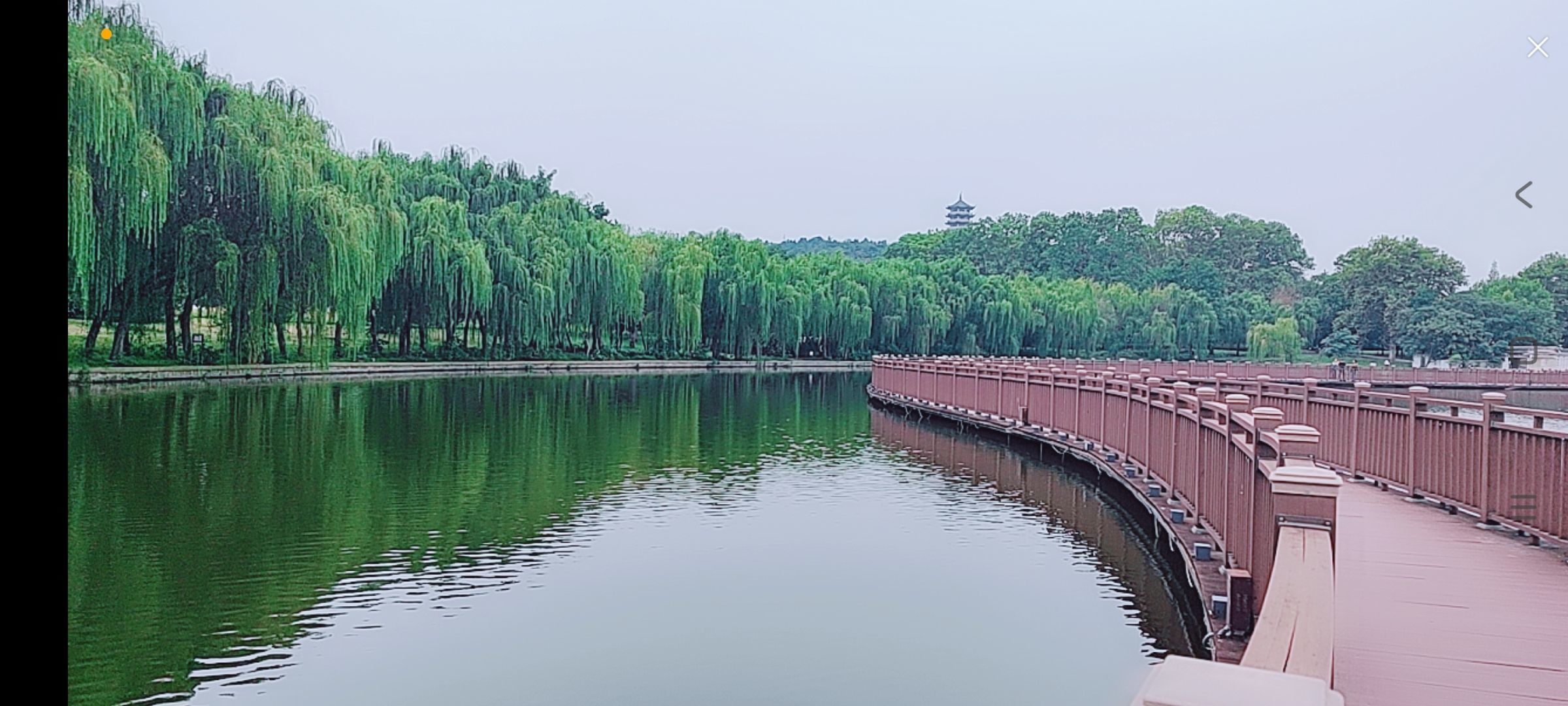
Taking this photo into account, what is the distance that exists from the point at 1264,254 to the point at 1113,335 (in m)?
44.0

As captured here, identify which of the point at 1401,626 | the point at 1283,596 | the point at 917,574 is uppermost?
the point at 1283,596

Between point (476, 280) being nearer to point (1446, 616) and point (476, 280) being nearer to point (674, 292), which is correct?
point (674, 292)

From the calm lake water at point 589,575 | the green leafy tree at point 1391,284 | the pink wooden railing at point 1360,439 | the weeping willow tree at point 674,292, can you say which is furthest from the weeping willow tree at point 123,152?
the green leafy tree at point 1391,284

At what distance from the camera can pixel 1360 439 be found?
10.9 meters

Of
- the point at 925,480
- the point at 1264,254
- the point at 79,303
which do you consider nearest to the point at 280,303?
the point at 79,303

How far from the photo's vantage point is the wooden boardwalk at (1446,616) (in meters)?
4.17

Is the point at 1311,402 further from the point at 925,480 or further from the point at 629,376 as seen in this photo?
the point at 629,376

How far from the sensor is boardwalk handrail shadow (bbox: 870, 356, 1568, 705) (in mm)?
2561

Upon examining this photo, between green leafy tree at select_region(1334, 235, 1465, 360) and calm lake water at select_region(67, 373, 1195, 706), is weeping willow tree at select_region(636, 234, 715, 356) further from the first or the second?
green leafy tree at select_region(1334, 235, 1465, 360)

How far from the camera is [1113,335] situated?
2544 inches

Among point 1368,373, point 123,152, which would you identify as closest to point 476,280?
point 123,152

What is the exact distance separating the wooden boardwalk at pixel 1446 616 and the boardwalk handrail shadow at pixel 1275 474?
1.16ft

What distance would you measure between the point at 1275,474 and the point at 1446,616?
1873mm

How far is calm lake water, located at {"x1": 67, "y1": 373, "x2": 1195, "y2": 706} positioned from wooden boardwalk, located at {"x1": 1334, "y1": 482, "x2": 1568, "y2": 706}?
1.18 m
